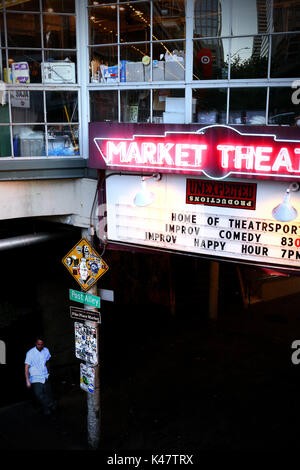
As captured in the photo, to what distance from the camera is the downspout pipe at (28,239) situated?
10469 mm

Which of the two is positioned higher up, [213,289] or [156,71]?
[156,71]

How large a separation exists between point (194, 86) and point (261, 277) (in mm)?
10131

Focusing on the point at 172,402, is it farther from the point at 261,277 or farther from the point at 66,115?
the point at 261,277

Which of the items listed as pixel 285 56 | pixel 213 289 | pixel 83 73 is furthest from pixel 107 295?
pixel 213 289

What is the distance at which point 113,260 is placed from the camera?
44.4ft

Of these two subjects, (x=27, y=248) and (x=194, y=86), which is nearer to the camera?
(x=194, y=86)

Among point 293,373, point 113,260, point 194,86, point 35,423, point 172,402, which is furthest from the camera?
point 113,260

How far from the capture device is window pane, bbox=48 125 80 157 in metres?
9.95

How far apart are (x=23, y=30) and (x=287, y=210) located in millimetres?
6025

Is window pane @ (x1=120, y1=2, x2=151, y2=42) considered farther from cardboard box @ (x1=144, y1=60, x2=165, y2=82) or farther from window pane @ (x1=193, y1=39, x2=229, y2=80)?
window pane @ (x1=193, y1=39, x2=229, y2=80)

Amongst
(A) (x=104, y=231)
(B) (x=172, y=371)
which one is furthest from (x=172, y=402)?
(A) (x=104, y=231)

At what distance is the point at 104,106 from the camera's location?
388 inches

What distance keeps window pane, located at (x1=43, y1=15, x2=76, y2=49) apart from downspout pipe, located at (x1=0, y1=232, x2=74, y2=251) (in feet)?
12.5

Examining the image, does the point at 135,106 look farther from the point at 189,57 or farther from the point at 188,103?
the point at 189,57
